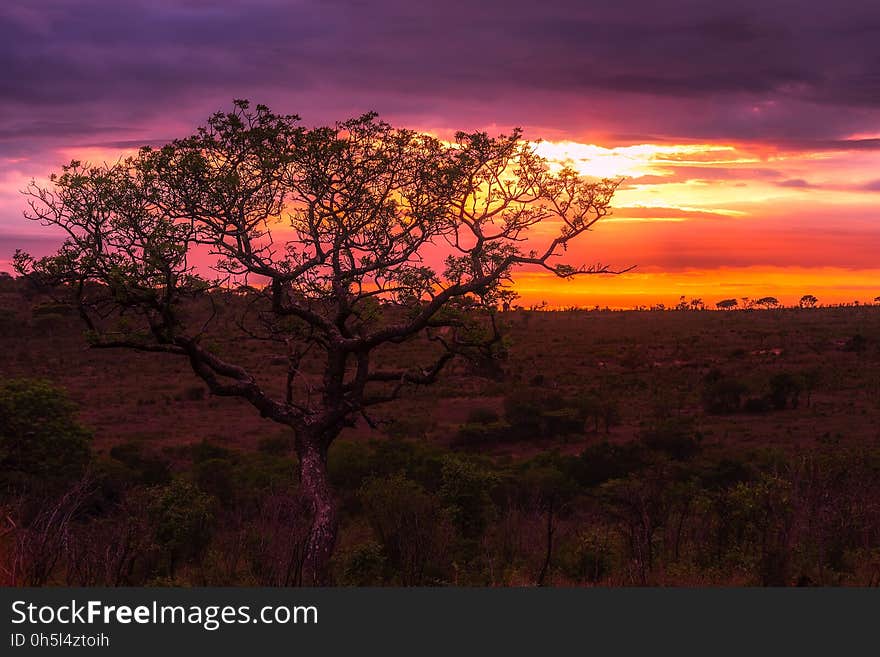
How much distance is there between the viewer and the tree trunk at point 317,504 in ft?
54.6

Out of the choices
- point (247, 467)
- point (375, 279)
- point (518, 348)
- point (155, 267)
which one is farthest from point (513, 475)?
point (518, 348)

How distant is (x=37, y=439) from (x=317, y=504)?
676 inches

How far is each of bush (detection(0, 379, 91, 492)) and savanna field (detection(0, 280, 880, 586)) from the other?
8cm

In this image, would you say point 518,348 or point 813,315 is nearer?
point 518,348

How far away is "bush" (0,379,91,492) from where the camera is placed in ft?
94.5

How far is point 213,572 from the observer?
1433 centimetres

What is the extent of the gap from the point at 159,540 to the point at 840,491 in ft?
52.1

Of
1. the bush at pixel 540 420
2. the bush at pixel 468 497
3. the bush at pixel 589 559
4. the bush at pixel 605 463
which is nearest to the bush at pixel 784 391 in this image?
the bush at pixel 540 420

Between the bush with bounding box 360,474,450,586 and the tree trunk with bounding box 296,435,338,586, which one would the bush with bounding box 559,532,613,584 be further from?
the tree trunk with bounding box 296,435,338,586

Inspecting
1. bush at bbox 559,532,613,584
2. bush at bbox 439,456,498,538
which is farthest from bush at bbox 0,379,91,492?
bush at bbox 559,532,613,584

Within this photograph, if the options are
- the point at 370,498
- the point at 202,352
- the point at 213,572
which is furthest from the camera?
the point at 370,498

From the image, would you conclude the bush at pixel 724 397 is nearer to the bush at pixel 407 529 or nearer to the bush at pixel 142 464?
the bush at pixel 142 464

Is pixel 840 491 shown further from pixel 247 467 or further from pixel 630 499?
pixel 247 467

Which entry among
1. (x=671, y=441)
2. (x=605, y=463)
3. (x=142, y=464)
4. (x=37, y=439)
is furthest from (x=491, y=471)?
(x=142, y=464)
